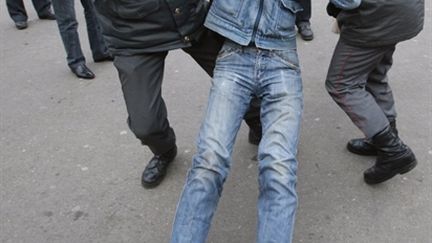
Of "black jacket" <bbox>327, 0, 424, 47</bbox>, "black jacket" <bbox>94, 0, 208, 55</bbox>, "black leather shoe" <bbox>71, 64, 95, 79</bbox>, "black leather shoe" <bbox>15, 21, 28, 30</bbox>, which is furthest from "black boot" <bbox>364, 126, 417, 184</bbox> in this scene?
"black leather shoe" <bbox>15, 21, 28, 30</bbox>

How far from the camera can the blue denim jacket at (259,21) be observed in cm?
238

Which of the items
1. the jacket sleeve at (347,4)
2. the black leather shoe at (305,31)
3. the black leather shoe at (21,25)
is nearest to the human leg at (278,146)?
the jacket sleeve at (347,4)

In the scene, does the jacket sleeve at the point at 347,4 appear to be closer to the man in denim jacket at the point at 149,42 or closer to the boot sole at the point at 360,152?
the man in denim jacket at the point at 149,42

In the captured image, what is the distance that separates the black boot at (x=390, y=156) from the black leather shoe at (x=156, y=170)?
1170mm

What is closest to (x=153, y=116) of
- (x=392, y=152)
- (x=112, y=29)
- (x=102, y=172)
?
(x=112, y=29)

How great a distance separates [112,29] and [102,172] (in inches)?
39.3

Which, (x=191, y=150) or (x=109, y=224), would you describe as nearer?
(x=109, y=224)

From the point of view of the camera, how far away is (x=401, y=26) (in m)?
2.50

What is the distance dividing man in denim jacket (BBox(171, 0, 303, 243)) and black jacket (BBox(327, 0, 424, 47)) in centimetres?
30

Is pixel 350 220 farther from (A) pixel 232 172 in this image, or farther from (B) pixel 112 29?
(B) pixel 112 29

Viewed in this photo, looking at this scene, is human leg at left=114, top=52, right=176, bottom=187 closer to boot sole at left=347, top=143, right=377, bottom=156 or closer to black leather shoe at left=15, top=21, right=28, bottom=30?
boot sole at left=347, top=143, right=377, bottom=156

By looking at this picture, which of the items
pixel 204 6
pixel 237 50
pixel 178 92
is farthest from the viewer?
pixel 178 92

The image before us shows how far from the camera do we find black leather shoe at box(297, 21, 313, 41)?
480 centimetres

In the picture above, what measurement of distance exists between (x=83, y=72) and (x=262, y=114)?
2.56 meters
